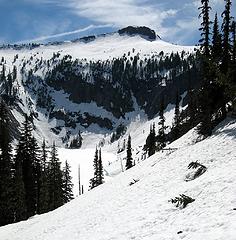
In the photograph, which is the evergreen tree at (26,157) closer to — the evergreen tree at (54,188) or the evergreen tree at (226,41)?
the evergreen tree at (54,188)

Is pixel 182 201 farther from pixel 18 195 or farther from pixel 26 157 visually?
pixel 26 157

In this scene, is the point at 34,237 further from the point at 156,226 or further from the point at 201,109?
the point at 201,109

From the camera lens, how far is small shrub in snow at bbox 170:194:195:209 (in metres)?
19.0

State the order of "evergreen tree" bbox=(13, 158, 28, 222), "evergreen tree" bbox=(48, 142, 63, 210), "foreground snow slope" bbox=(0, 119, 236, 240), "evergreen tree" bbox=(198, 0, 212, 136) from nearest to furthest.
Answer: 1. "foreground snow slope" bbox=(0, 119, 236, 240)
2. "evergreen tree" bbox=(198, 0, 212, 136)
3. "evergreen tree" bbox=(13, 158, 28, 222)
4. "evergreen tree" bbox=(48, 142, 63, 210)

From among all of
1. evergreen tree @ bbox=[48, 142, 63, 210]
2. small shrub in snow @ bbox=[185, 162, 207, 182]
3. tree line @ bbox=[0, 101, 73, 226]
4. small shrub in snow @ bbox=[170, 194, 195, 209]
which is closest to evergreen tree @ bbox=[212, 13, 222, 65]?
small shrub in snow @ bbox=[185, 162, 207, 182]

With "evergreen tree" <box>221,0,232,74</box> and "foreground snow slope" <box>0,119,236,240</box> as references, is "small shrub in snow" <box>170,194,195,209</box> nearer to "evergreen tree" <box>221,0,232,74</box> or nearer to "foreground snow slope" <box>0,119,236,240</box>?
"foreground snow slope" <box>0,119,236,240</box>

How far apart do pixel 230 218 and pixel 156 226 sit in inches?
164

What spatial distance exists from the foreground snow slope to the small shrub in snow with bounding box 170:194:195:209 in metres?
0.30

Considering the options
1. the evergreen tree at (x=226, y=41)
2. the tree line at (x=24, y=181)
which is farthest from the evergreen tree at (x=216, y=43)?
the tree line at (x=24, y=181)

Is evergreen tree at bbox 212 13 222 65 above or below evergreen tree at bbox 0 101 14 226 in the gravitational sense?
above

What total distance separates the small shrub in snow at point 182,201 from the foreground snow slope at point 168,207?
0.30 metres

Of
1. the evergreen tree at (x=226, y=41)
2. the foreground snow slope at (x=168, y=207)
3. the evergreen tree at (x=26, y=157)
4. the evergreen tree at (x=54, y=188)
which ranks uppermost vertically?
the evergreen tree at (x=226, y=41)

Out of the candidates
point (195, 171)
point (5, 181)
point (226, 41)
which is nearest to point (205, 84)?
point (226, 41)

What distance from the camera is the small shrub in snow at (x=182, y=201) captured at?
19.0 m
